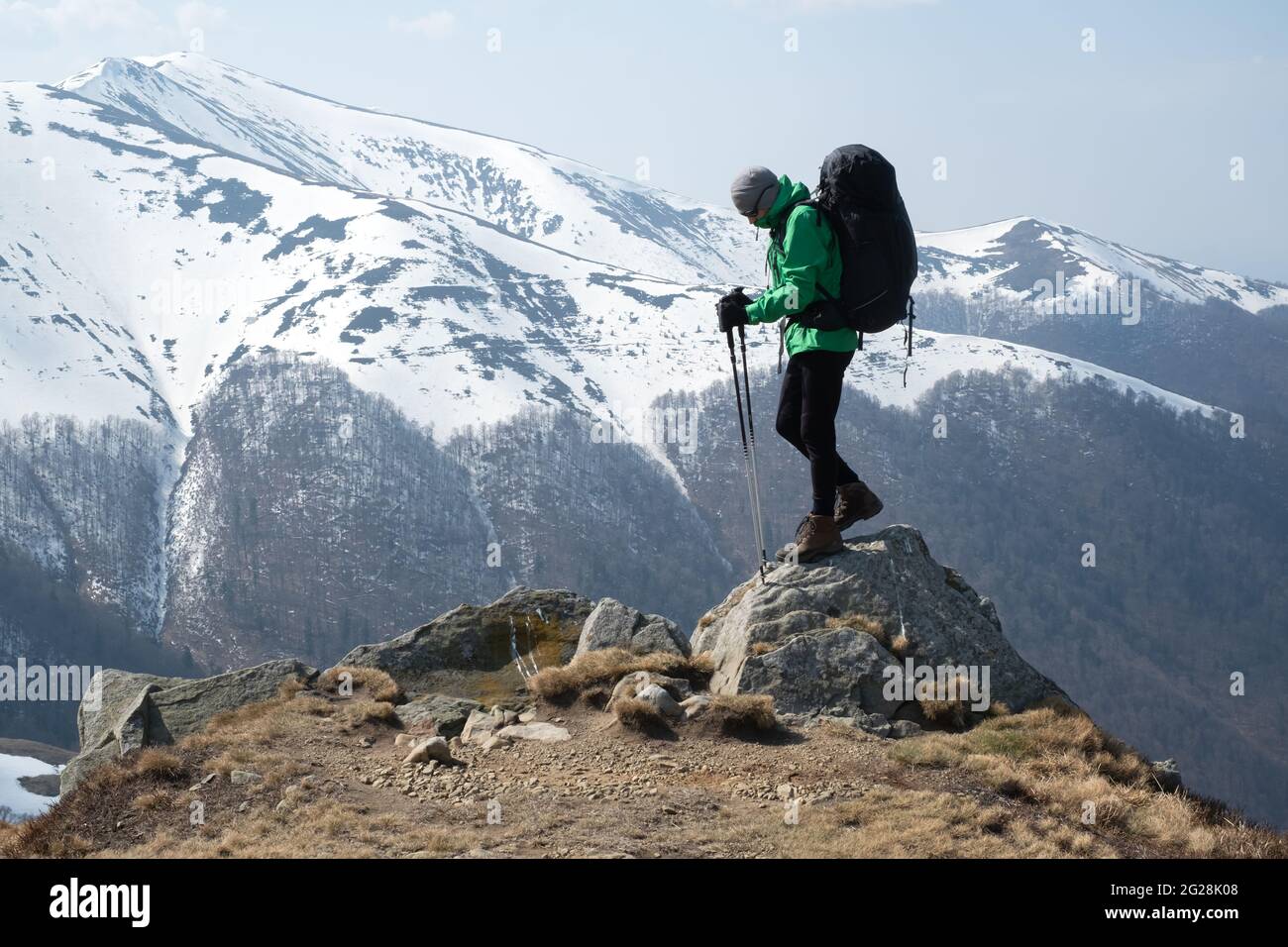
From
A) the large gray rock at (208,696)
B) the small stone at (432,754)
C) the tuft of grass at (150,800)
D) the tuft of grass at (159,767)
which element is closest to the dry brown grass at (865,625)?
the small stone at (432,754)

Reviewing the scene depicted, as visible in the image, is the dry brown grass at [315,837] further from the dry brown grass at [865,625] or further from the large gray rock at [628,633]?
the large gray rock at [628,633]

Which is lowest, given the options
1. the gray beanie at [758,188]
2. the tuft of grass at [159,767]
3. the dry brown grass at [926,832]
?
the tuft of grass at [159,767]

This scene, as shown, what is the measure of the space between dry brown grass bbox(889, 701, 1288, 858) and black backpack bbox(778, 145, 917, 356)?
17.4 feet

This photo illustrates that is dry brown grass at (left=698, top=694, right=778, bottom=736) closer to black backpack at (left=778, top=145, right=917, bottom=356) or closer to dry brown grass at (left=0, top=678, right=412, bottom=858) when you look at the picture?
dry brown grass at (left=0, top=678, right=412, bottom=858)

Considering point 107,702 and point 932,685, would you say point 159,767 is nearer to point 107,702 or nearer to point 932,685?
point 107,702

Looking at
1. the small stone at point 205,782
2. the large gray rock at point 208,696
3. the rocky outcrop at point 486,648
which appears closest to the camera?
the small stone at point 205,782

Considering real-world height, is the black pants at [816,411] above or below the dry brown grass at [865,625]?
above

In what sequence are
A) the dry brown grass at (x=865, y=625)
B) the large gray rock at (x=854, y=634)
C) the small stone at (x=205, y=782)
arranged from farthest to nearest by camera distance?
the dry brown grass at (x=865, y=625) → the large gray rock at (x=854, y=634) → the small stone at (x=205, y=782)

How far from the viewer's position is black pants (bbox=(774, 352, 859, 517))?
49.1 feet

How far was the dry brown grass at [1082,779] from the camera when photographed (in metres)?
10.7

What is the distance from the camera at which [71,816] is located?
40.0 feet
